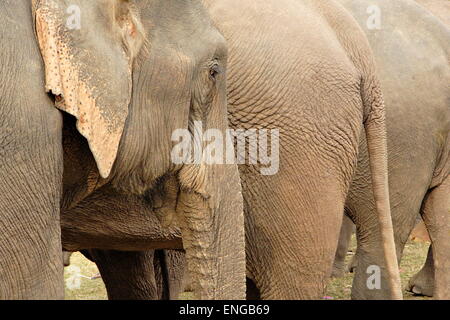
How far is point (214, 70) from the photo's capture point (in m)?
3.46

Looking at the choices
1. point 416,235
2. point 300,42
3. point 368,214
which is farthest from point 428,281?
point 300,42

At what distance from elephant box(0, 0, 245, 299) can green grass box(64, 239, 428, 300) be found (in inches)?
97.1

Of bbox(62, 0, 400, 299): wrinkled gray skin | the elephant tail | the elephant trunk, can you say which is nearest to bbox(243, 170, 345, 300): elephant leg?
bbox(62, 0, 400, 299): wrinkled gray skin

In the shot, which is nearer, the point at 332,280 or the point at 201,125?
the point at 201,125

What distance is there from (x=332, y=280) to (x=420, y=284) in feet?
1.87

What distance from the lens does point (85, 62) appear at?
300 cm

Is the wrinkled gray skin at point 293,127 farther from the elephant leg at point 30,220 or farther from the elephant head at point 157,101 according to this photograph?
the elephant leg at point 30,220

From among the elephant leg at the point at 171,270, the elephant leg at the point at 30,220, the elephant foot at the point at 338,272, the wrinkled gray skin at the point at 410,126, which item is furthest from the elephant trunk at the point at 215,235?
the elephant foot at the point at 338,272

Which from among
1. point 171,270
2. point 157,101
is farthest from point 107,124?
point 171,270

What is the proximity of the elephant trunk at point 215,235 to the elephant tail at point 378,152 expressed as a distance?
75 cm

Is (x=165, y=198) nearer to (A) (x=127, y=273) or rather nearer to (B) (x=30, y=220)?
(B) (x=30, y=220)

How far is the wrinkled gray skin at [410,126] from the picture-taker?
495cm
